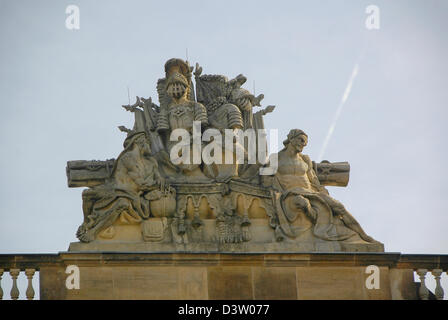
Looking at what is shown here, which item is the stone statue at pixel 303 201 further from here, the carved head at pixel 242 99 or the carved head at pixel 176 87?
the carved head at pixel 176 87

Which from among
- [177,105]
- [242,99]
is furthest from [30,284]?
[242,99]

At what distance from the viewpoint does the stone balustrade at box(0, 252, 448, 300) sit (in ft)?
89.3

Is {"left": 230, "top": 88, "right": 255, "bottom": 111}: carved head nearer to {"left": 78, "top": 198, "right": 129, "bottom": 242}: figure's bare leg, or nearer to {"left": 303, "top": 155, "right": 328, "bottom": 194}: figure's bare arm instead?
{"left": 303, "top": 155, "right": 328, "bottom": 194}: figure's bare arm

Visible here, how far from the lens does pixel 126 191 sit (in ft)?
92.1

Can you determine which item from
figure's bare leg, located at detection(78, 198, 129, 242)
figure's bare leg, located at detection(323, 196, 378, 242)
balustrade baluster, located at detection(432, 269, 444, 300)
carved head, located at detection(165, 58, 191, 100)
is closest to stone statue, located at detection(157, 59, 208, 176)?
carved head, located at detection(165, 58, 191, 100)

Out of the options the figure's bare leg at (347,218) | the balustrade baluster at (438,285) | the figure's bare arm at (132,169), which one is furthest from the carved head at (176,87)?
the balustrade baluster at (438,285)

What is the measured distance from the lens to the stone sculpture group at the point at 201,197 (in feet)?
91.4

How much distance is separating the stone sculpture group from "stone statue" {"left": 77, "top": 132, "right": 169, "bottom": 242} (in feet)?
0.06

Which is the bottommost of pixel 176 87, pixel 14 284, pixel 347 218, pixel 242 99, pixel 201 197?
pixel 14 284

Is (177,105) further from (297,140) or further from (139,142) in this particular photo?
(297,140)

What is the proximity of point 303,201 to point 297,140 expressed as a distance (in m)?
1.39

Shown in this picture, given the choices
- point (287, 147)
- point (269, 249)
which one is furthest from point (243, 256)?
point (287, 147)

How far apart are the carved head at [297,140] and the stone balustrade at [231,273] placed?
2.41 m
